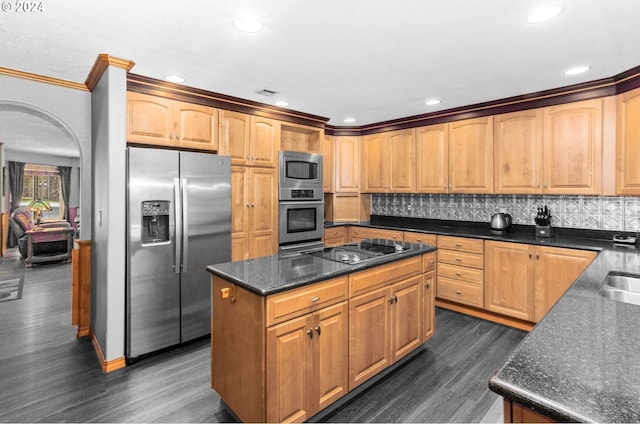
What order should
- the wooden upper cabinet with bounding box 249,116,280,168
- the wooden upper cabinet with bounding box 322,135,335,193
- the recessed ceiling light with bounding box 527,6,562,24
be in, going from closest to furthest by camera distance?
the recessed ceiling light with bounding box 527,6,562,24 < the wooden upper cabinet with bounding box 249,116,280,168 < the wooden upper cabinet with bounding box 322,135,335,193

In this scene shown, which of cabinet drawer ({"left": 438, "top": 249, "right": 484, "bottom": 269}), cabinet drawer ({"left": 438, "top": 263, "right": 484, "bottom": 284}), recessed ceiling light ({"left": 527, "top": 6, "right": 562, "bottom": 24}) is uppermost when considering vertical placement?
recessed ceiling light ({"left": 527, "top": 6, "right": 562, "bottom": 24})

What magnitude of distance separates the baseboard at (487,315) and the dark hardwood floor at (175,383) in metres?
0.13

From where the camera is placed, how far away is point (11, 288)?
486cm

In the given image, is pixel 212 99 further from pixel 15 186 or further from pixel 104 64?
pixel 15 186

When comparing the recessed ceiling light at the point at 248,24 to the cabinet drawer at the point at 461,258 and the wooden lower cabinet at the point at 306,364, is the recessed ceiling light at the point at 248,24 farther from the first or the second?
the cabinet drawer at the point at 461,258

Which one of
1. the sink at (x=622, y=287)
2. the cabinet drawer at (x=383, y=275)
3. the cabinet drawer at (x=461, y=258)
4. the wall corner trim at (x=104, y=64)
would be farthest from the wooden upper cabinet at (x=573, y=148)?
the wall corner trim at (x=104, y=64)

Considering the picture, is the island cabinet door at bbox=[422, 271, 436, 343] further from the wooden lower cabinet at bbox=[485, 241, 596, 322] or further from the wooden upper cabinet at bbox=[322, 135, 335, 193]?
the wooden upper cabinet at bbox=[322, 135, 335, 193]

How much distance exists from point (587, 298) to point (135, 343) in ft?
10.2

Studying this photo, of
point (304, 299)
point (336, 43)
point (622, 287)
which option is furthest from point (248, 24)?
point (622, 287)

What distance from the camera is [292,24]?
2.05m

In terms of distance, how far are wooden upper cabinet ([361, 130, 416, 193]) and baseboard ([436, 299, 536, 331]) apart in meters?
1.59

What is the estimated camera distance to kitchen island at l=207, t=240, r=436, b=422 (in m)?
1.74

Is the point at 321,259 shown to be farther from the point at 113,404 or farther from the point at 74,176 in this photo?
the point at 74,176

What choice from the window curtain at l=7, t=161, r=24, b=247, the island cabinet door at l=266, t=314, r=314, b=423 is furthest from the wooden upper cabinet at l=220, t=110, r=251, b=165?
the window curtain at l=7, t=161, r=24, b=247
